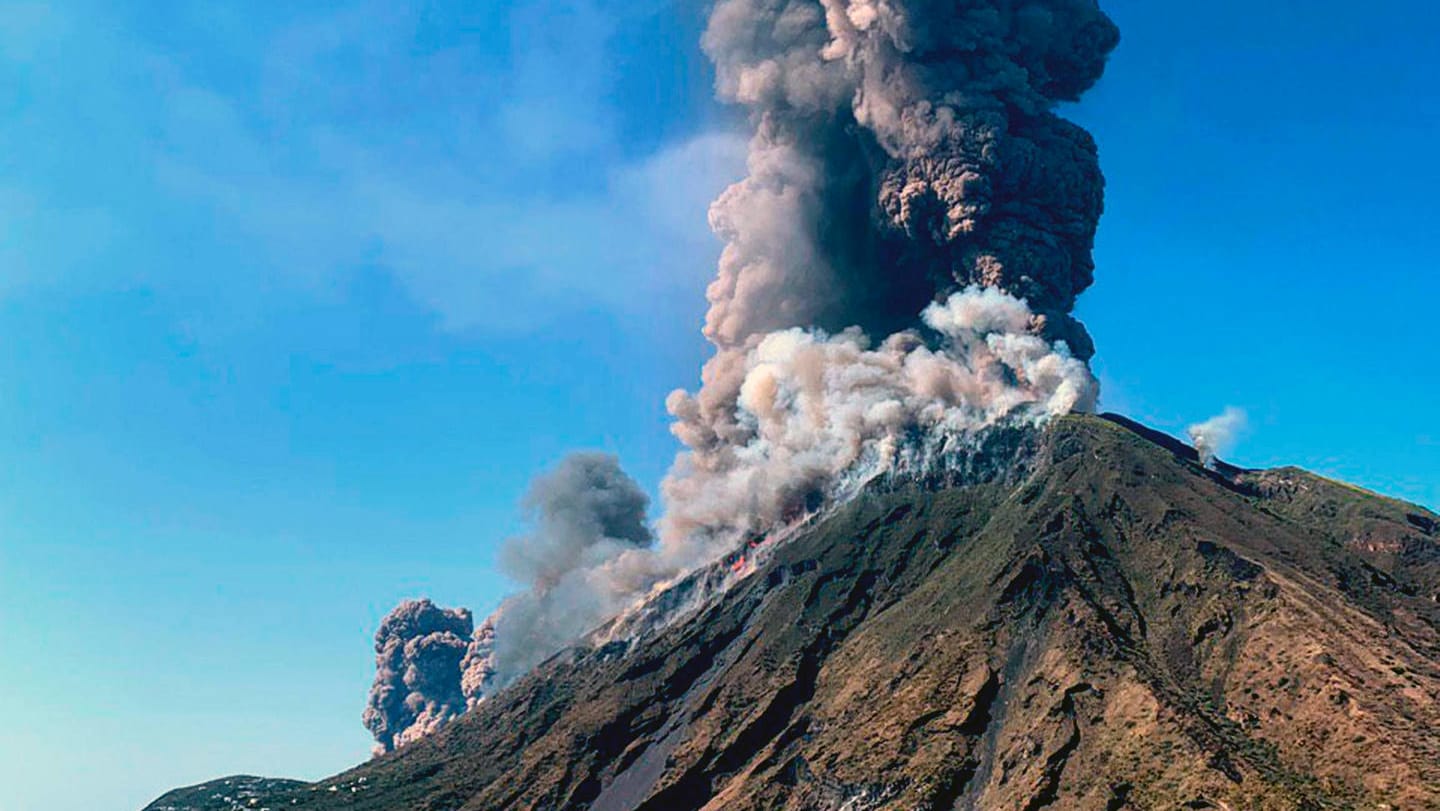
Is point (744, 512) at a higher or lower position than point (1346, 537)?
higher

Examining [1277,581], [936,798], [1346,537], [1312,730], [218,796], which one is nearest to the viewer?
[1312,730]

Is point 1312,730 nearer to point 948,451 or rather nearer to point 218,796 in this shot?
point 948,451

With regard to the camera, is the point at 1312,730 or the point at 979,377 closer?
the point at 1312,730

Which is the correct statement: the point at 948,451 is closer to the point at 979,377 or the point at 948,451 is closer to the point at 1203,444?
the point at 979,377

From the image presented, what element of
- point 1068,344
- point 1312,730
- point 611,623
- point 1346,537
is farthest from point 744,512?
point 1312,730

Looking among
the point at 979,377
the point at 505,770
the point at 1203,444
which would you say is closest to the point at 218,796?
the point at 505,770

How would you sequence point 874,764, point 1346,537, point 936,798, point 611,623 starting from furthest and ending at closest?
point 611,623 < point 1346,537 < point 874,764 < point 936,798

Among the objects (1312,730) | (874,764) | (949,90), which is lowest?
(1312,730)
